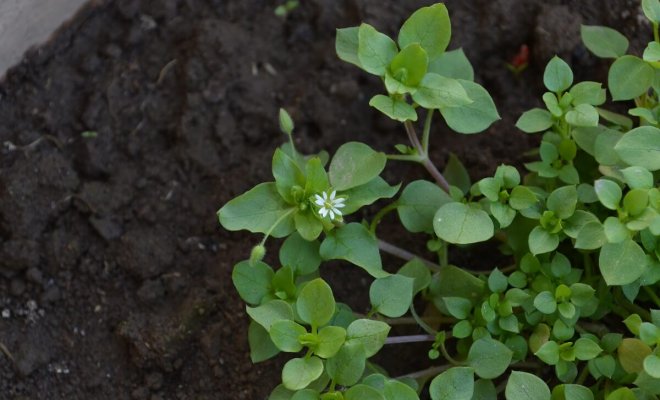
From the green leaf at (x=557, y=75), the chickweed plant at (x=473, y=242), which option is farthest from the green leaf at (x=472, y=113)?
the green leaf at (x=557, y=75)

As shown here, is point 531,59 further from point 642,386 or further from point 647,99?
point 642,386

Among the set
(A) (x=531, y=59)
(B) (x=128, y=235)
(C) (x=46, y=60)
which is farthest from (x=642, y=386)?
(C) (x=46, y=60)

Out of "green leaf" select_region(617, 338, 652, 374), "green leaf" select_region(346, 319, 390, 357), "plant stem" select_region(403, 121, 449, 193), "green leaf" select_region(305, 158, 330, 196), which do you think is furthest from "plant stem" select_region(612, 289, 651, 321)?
"green leaf" select_region(305, 158, 330, 196)

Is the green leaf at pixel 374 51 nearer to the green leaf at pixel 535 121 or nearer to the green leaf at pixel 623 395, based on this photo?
the green leaf at pixel 535 121

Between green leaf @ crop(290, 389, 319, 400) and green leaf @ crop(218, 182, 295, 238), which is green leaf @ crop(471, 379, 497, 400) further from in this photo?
green leaf @ crop(218, 182, 295, 238)

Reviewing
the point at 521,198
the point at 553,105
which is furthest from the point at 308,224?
the point at 553,105

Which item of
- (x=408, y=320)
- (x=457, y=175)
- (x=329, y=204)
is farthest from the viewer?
(x=457, y=175)

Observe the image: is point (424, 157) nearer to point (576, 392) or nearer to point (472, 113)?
point (472, 113)
